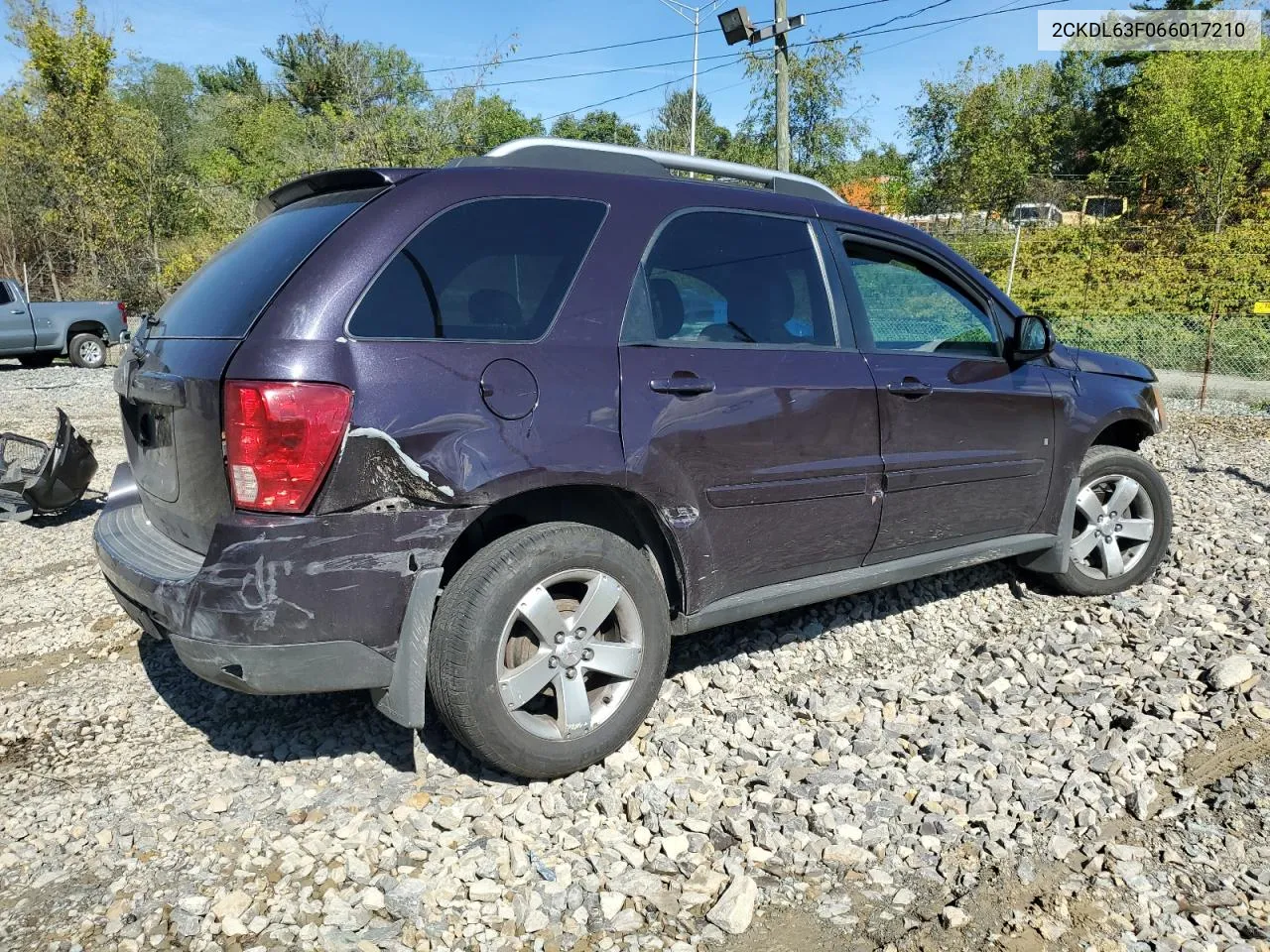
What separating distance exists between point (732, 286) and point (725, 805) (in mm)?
1802

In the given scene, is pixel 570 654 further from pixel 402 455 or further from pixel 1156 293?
pixel 1156 293

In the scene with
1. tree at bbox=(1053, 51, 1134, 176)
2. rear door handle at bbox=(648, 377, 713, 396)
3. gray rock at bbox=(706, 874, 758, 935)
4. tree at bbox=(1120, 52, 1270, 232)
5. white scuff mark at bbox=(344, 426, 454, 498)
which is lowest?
gray rock at bbox=(706, 874, 758, 935)

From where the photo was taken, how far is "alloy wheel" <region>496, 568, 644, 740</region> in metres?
2.82

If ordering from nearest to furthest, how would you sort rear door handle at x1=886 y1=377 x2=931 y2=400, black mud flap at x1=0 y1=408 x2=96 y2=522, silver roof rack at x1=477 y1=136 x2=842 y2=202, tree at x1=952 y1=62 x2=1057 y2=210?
silver roof rack at x1=477 y1=136 x2=842 y2=202
rear door handle at x1=886 y1=377 x2=931 y2=400
black mud flap at x1=0 y1=408 x2=96 y2=522
tree at x1=952 y1=62 x2=1057 y2=210

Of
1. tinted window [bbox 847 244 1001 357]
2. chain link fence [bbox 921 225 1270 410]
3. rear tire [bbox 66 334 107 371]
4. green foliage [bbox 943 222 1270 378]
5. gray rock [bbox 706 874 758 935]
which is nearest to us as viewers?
gray rock [bbox 706 874 758 935]

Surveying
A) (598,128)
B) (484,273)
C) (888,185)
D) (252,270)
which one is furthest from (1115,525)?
(598,128)

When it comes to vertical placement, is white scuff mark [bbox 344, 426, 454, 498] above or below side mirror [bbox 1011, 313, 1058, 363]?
below

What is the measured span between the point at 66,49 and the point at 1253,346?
2779cm

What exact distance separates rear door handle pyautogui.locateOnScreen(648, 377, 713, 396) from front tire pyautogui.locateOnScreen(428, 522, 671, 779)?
0.50 meters

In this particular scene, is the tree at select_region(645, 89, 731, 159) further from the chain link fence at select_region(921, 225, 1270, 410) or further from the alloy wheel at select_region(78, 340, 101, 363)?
the alloy wheel at select_region(78, 340, 101, 363)

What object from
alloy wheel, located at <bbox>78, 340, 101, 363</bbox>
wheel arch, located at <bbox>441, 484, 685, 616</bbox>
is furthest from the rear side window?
alloy wheel, located at <bbox>78, 340, 101, 363</bbox>

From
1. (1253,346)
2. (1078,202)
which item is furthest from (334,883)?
(1078,202)

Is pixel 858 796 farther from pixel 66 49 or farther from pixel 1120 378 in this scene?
pixel 66 49

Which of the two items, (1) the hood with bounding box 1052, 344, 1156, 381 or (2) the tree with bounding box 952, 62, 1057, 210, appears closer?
(1) the hood with bounding box 1052, 344, 1156, 381
